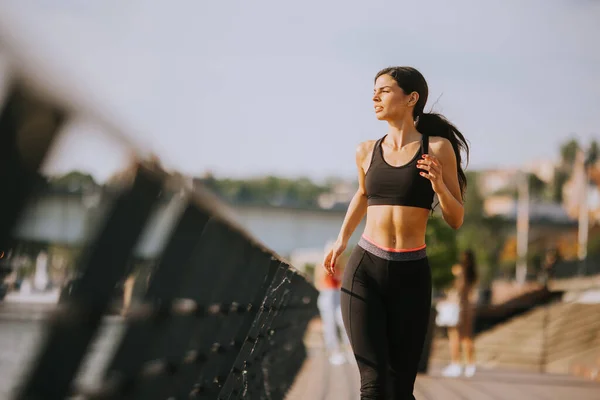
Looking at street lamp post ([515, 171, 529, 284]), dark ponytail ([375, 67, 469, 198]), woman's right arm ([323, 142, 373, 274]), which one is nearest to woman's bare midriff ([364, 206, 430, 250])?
woman's right arm ([323, 142, 373, 274])

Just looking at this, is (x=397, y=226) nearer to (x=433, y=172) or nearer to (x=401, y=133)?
(x=433, y=172)

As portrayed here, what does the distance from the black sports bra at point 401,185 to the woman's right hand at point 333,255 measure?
415 millimetres

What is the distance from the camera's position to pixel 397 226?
15.6ft

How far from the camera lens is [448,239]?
54.8 m

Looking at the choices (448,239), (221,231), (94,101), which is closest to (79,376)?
(94,101)

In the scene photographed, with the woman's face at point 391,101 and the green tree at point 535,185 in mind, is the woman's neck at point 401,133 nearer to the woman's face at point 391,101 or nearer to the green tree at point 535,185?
the woman's face at point 391,101

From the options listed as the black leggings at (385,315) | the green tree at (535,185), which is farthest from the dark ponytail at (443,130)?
the green tree at (535,185)

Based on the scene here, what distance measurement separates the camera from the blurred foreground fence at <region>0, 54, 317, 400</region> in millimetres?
1306

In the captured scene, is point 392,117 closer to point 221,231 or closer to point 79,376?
point 221,231

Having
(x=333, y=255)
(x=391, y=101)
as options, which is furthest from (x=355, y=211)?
(x=391, y=101)

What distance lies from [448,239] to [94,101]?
54088 mm

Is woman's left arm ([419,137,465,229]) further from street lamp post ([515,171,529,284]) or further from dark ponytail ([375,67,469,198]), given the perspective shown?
street lamp post ([515,171,529,284])

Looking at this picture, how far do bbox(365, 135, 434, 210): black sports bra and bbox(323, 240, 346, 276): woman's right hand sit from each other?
1.36 ft

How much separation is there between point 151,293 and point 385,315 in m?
2.49
